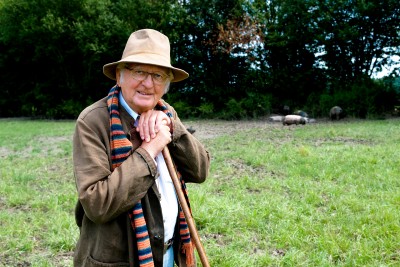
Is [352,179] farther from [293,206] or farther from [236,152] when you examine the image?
A: [236,152]

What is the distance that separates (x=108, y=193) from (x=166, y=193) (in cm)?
34

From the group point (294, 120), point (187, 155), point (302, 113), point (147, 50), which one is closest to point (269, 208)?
point (187, 155)

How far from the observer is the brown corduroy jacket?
1.48m

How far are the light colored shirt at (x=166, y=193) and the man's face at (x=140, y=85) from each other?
0.04 metres

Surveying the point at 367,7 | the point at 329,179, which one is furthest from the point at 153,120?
the point at 367,7

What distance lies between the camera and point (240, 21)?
15.9m

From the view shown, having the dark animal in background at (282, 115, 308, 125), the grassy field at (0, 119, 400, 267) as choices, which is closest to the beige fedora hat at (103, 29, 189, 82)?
the grassy field at (0, 119, 400, 267)

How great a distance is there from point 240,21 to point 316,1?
9.83ft

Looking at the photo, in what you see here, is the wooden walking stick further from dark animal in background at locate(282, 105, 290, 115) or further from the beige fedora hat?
dark animal in background at locate(282, 105, 290, 115)

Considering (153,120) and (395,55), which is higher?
(395,55)

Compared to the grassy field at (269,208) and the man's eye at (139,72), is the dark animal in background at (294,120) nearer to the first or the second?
the grassy field at (269,208)

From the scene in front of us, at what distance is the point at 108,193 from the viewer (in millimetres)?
1473

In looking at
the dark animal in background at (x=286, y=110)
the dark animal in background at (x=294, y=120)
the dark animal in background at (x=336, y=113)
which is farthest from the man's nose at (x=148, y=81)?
the dark animal in background at (x=286, y=110)

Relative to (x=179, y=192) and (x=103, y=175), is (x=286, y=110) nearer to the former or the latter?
(x=179, y=192)
